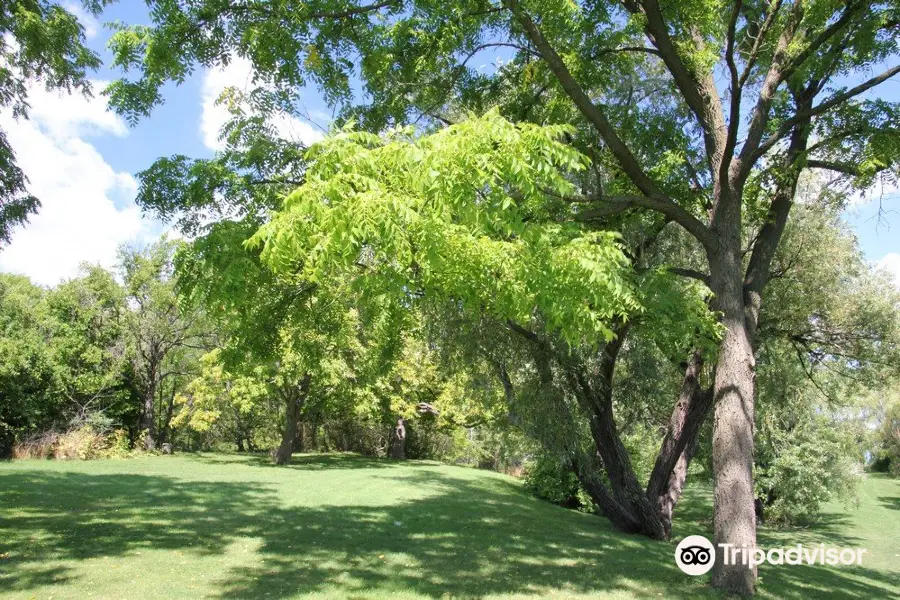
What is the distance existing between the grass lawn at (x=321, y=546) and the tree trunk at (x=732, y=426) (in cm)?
63

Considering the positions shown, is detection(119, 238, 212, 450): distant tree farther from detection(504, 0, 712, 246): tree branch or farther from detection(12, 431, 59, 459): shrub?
detection(504, 0, 712, 246): tree branch

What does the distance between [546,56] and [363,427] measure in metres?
32.3

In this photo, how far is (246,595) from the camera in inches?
233

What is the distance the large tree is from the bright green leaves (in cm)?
300

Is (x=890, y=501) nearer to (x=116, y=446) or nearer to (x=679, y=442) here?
(x=679, y=442)

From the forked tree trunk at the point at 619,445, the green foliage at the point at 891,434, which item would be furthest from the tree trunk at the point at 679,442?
the green foliage at the point at 891,434

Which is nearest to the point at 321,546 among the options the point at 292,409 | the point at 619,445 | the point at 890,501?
the point at 619,445

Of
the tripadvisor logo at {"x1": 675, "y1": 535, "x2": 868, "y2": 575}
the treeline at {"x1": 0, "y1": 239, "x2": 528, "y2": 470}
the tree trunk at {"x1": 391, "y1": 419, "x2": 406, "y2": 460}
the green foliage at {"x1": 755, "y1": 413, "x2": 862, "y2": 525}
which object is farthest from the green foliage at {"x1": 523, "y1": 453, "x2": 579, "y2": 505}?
the tree trunk at {"x1": 391, "y1": 419, "x2": 406, "y2": 460}

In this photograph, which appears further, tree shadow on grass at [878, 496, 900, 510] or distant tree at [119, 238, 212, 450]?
tree shadow on grass at [878, 496, 900, 510]

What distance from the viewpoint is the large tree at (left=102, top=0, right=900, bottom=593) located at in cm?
691

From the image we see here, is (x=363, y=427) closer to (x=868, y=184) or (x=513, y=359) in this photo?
(x=513, y=359)

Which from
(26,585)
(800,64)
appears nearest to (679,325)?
(800,64)

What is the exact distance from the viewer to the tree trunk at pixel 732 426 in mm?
6645

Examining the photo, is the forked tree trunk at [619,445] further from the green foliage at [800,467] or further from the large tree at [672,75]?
the green foliage at [800,467]
